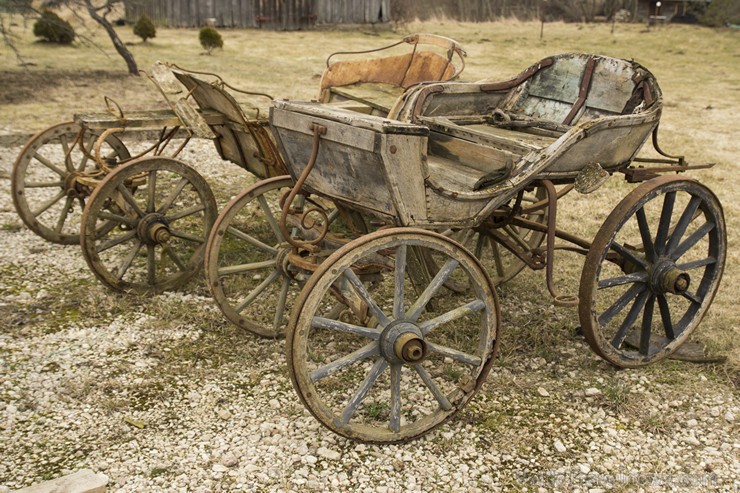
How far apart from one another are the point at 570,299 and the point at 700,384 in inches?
38.8

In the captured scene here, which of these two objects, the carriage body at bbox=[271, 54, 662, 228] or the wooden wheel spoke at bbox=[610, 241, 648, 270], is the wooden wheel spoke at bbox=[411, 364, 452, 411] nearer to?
the carriage body at bbox=[271, 54, 662, 228]

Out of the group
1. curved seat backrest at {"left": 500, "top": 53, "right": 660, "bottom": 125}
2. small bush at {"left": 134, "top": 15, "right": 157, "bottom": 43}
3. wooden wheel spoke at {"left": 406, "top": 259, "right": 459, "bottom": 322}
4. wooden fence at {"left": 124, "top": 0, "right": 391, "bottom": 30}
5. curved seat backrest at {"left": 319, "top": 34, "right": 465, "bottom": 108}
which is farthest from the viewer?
wooden fence at {"left": 124, "top": 0, "right": 391, "bottom": 30}

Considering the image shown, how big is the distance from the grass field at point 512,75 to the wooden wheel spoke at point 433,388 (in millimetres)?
206

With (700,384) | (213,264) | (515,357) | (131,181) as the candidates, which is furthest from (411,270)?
(131,181)

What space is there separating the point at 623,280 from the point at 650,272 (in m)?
0.22

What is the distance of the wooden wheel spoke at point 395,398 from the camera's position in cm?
332

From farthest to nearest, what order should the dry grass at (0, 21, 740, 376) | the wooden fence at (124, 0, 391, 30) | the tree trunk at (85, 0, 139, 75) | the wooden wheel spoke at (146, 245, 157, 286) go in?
the wooden fence at (124, 0, 391, 30) < the tree trunk at (85, 0, 139, 75) < the dry grass at (0, 21, 740, 376) < the wooden wheel spoke at (146, 245, 157, 286)

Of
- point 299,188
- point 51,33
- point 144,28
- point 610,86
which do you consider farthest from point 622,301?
point 51,33

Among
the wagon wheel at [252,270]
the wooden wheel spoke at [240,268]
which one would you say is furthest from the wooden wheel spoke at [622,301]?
the wooden wheel spoke at [240,268]

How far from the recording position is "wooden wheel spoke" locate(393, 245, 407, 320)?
321cm

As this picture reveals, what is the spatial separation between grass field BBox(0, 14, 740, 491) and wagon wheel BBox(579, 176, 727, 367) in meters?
0.21

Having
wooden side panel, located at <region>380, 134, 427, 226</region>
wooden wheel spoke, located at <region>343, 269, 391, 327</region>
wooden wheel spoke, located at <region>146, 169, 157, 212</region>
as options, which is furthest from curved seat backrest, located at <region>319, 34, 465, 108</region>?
wooden wheel spoke, located at <region>343, 269, 391, 327</region>

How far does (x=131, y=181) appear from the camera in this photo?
498 cm

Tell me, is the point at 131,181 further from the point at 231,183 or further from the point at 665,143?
the point at 665,143
